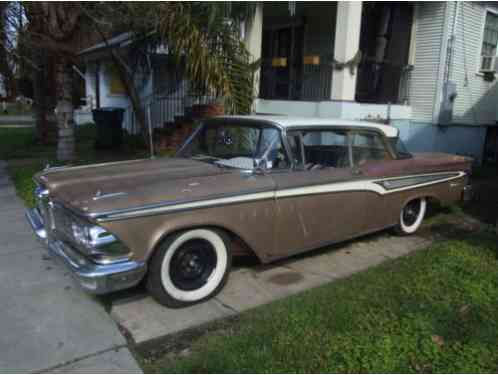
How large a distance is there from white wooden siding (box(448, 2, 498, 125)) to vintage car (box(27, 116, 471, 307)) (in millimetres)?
6370

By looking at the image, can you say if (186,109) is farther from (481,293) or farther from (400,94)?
A: (481,293)

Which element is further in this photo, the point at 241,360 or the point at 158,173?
the point at 158,173

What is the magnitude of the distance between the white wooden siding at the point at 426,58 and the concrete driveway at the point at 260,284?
18.5 feet

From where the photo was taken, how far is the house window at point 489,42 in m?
10.9

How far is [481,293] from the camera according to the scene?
367 cm

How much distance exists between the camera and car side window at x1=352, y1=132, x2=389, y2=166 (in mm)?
4648

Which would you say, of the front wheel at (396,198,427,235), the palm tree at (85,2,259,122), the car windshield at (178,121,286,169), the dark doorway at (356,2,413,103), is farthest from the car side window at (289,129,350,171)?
the dark doorway at (356,2,413,103)

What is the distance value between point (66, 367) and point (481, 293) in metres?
3.35

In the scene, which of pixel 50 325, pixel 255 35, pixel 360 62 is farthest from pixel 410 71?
pixel 50 325

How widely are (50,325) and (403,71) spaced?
9708mm

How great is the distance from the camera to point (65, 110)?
7.72 m

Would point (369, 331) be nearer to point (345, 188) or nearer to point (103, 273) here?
point (345, 188)

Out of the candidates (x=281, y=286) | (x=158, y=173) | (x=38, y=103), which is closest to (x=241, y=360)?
(x=281, y=286)

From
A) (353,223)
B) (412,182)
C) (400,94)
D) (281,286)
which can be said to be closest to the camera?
(281,286)
